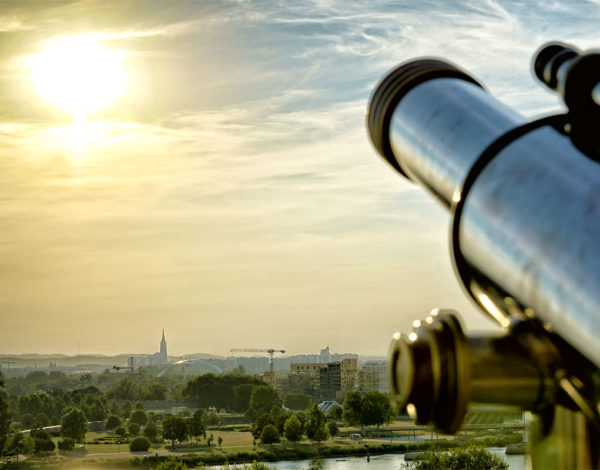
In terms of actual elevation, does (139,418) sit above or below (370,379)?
below

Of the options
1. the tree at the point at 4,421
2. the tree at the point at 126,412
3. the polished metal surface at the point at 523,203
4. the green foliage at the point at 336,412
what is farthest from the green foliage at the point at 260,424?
the polished metal surface at the point at 523,203

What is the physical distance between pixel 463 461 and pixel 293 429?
19.1m

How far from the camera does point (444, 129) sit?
325 cm

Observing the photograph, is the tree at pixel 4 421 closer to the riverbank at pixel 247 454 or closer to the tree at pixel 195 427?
the riverbank at pixel 247 454

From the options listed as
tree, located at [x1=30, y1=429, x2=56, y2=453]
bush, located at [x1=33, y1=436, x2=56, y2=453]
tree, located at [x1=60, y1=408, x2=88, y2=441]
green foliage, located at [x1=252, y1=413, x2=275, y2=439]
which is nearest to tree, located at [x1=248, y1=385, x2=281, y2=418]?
green foliage, located at [x1=252, y1=413, x2=275, y2=439]

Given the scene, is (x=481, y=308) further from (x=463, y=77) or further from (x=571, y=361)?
(x=463, y=77)

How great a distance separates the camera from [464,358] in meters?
2.37

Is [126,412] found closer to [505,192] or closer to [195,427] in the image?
[195,427]

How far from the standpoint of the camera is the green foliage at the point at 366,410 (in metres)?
81.1

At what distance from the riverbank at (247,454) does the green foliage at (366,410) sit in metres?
4.19

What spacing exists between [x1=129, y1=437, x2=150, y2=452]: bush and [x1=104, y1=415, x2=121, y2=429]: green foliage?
73.6 feet

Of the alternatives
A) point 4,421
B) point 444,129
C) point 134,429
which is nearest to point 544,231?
point 444,129

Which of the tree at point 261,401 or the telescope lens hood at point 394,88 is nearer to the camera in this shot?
the telescope lens hood at point 394,88

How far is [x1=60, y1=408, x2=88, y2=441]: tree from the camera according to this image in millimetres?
76500
